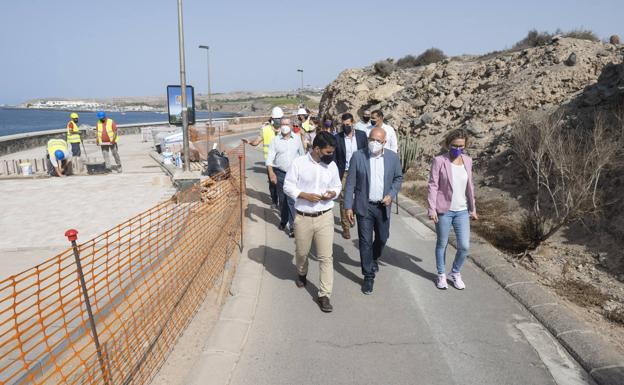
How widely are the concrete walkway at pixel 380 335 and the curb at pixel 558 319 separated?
0.09 metres

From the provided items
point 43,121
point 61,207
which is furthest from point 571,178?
point 43,121

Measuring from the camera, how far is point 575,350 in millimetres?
3547

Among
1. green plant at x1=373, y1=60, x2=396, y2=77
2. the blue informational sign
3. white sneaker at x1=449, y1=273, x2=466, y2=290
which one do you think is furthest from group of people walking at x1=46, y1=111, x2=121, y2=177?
green plant at x1=373, y1=60, x2=396, y2=77

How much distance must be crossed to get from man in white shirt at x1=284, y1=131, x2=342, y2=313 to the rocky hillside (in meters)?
7.93

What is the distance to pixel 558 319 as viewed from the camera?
3986mm

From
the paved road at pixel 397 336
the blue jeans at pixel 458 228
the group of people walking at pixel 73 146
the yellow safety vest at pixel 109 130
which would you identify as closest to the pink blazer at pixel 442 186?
the blue jeans at pixel 458 228

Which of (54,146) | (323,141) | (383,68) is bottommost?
(54,146)

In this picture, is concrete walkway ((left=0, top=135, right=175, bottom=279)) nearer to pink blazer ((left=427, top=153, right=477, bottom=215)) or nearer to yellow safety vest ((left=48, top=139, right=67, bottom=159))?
yellow safety vest ((left=48, top=139, right=67, bottom=159))

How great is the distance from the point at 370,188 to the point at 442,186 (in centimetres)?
82

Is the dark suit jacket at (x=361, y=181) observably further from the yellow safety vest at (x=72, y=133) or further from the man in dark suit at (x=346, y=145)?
the yellow safety vest at (x=72, y=133)

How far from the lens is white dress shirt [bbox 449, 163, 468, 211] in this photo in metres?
4.57

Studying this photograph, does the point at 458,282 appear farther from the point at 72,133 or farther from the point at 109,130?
the point at 72,133

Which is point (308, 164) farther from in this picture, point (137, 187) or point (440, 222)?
point (137, 187)

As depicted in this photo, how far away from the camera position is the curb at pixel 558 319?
3.28 meters
